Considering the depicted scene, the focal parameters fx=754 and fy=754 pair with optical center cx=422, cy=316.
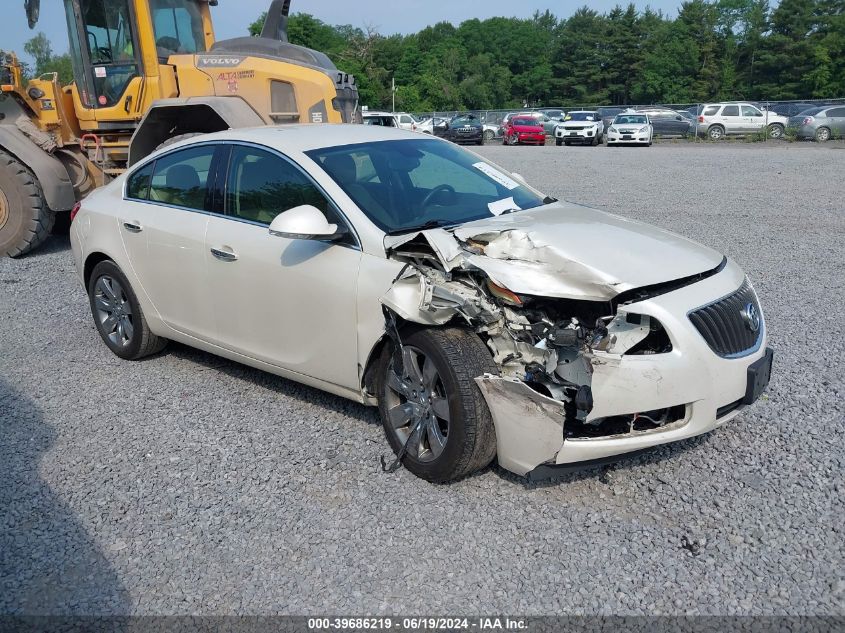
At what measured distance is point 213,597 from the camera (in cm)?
301

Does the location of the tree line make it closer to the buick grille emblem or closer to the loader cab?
the loader cab

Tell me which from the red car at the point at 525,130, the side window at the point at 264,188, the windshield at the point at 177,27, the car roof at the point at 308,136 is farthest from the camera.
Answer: the red car at the point at 525,130

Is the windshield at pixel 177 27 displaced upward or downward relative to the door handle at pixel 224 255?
upward

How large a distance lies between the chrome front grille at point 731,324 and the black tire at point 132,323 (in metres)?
3.78

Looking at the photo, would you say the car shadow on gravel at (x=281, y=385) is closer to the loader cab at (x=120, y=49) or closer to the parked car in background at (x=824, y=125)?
the loader cab at (x=120, y=49)

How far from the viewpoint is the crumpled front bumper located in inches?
129

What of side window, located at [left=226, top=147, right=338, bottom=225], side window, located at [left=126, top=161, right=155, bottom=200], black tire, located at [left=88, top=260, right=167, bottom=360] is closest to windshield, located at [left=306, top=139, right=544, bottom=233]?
side window, located at [left=226, top=147, right=338, bottom=225]

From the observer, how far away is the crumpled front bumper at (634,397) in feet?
10.7

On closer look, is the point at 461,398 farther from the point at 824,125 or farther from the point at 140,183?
the point at 824,125

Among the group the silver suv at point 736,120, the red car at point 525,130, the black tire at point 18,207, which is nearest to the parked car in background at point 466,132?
the red car at point 525,130

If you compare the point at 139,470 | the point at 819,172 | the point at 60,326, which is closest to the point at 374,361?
the point at 139,470

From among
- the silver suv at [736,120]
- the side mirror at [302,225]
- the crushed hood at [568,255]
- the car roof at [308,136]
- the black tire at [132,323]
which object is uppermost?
the car roof at [308,136]

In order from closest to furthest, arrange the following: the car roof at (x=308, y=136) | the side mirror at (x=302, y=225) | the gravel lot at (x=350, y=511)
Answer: the gravel lot at (x=350, y=511)
the side mirror at (x=302, y=225)
the car roof at (x=308, y=136)

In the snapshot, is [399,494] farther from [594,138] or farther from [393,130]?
[594,138]
